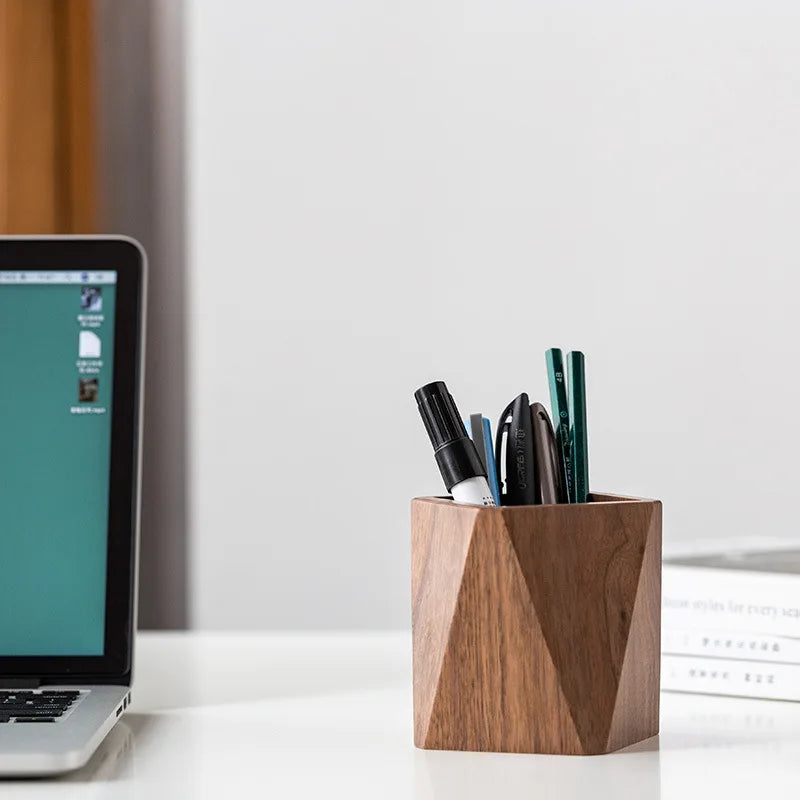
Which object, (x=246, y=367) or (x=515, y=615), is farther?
(x=246, y=367)

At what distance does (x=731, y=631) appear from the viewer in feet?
1.76

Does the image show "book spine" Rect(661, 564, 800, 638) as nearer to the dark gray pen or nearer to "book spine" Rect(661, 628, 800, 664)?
"book spine" Rect(661, 628, 800, 664)

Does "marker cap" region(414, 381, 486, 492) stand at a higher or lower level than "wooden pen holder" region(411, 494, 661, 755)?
higher

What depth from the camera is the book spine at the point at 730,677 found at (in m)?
0.54

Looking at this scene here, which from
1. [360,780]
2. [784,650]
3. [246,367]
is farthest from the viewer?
[246,367]

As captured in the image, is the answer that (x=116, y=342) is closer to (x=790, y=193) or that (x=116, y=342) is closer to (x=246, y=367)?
(x=246, y=367)

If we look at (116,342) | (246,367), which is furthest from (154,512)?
(116,342)

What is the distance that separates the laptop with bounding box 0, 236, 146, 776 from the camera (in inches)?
21.0

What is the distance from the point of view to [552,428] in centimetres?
Answer: 48

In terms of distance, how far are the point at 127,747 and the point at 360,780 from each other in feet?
0.40

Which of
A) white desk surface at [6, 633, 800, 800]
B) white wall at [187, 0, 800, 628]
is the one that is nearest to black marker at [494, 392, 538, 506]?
white desk surface at [6, 633, 800, 800]

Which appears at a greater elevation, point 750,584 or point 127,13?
point 127,13

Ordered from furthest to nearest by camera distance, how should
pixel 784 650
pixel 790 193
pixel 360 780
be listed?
1. pixel 790 193
2. pixel 784 650
3. pixel 360 780

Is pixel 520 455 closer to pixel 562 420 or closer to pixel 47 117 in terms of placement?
pixel 562 420
